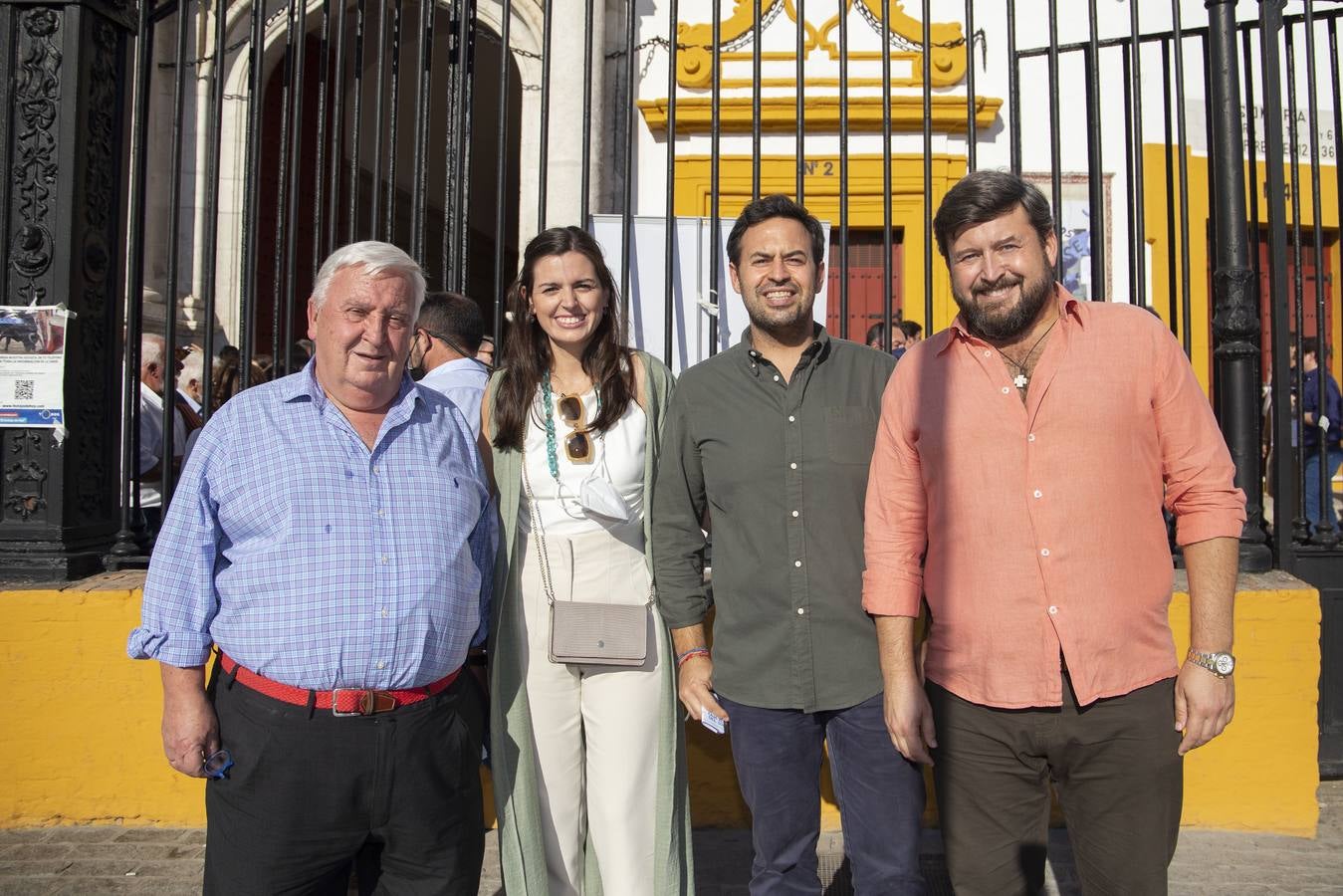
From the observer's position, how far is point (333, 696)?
2.04 m

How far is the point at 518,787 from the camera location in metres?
2.45

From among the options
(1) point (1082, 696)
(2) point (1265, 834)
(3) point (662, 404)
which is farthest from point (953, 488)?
(2) point (1265, 834)

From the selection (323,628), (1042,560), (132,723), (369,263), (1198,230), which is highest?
(1198,230)

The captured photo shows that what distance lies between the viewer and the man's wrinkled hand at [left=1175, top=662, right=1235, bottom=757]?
6.63 ft

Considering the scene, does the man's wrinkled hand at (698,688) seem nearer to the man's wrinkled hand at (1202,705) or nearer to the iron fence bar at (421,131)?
the man's wrinkled hand at (1202,705)

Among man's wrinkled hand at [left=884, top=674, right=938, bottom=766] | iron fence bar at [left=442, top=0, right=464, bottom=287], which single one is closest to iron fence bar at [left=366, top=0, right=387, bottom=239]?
iron fence bar at [left=442, top=0, right=464, bottom=287]

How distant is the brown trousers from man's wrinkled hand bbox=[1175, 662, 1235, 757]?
0.10 feet

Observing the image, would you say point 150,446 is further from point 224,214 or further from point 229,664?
point 224,214

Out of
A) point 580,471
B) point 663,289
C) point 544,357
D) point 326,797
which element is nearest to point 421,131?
point 663,289

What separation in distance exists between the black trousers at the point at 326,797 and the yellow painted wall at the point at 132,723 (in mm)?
1591

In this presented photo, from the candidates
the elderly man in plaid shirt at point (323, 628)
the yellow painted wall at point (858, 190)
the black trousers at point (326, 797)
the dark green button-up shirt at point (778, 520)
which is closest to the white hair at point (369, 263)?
the elderly man in plaid shirt at point (323, 628)

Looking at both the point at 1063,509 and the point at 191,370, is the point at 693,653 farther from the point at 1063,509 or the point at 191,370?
the point at 191,370

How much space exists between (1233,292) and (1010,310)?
1873mm

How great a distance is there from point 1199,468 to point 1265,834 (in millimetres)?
2115
